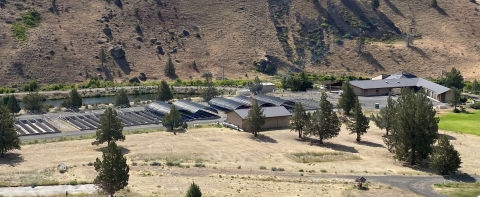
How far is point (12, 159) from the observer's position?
49375 mm

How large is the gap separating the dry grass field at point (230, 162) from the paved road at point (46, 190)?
55.6 inches

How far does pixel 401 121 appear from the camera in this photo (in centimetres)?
5006

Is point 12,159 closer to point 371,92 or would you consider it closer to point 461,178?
point 461,178

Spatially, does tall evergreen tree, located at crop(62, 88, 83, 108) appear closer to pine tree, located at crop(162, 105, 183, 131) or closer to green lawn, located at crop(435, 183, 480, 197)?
pine tree, located at crop(162, 105, 183, 131)

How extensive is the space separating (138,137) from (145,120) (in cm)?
1164

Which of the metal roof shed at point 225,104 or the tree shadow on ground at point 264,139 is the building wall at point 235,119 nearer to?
the tree shadow on ground at point 264,139

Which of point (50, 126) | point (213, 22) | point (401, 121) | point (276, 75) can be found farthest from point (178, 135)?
point (213, 22)

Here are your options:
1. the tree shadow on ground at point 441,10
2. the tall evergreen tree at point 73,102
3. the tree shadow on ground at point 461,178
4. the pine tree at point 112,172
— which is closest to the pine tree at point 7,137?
the pine tree at point 112,172

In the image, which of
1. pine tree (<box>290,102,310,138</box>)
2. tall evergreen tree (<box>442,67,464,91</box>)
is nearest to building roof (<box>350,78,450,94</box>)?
tall evergreen tree (<box>442,67,464,91</box>)

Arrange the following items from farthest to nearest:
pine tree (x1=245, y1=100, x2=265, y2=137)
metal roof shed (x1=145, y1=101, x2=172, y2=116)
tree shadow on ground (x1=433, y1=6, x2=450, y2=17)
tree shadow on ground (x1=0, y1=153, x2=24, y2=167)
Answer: tree shadow on ground (x1=433, y1=6, x2=450, y2=17), metal roof shed (x1=145, y1=101, x2=172, y2=116), pine tree (x1=245, y1=100, x2=265, y2=137), tree shadow on ground (x1=0, y1=153, x2=24, y2=167)

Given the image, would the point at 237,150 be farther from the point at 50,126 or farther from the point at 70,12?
the point at 70,12

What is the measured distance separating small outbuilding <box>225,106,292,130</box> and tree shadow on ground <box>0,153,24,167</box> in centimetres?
2695

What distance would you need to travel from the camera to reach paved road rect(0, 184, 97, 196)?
37.0 meters

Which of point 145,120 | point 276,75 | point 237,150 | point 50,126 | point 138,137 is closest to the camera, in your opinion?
point 237,150
